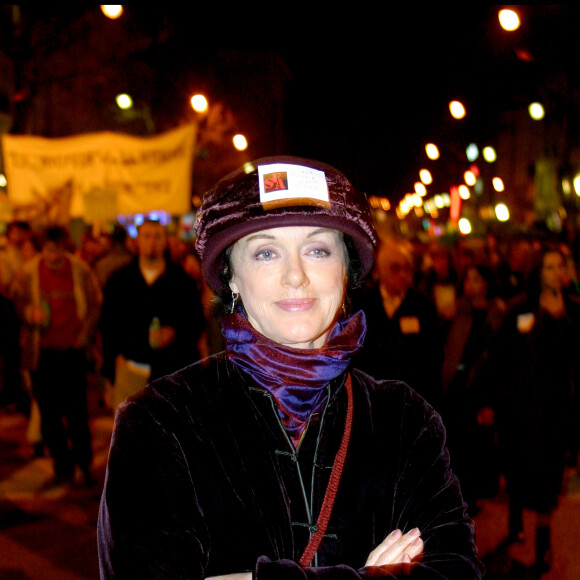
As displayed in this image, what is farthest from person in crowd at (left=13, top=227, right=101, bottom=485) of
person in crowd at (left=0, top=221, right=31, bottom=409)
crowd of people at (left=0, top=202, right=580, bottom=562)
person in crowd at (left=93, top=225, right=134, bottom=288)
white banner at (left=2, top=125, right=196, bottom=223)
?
person in crowd at (left=0, top=221, right=31, bottom=409)

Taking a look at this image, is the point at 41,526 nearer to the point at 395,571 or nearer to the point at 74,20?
the point at 395,571

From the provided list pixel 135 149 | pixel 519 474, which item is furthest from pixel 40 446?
pixel 519 474

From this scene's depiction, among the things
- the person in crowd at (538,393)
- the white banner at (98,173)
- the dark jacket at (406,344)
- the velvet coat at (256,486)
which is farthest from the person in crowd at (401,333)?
the white banner at (98,173)

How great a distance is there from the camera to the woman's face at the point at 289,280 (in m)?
1.88

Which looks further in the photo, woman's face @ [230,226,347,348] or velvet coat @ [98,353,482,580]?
woman's face @ [230,226,347,348]

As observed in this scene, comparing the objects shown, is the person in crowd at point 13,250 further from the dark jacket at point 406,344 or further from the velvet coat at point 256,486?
the velvet coat at point 256,486

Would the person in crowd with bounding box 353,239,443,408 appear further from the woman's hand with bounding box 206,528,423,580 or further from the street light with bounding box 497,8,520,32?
the street light with bounding box 497,8,520,32

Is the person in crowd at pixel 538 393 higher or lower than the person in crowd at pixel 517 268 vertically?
lower

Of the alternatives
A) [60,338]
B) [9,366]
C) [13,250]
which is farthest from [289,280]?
[9,366]

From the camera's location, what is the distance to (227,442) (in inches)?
70.7

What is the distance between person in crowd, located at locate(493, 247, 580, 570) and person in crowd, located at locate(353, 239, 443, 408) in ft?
1.54

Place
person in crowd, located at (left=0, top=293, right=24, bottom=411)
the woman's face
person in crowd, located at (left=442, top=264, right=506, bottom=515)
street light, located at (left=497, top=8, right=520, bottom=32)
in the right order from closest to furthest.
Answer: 1. the woman's face
2. person in crowd, located at (left=442, top=264, right=506, bottom=515)
3. street light, located at (left=497, top=8, right=520, bottom=32)
4. person in crowd, located at (left=0, top=293, right=24, bottom=411)

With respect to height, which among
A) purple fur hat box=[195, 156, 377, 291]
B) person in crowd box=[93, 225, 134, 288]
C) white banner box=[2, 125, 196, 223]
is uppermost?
white banner box=[2, 125, 196, 223]

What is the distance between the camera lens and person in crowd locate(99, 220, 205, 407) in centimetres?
525
